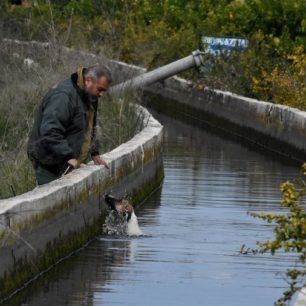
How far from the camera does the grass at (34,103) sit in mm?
16739

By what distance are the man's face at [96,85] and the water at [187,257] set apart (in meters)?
1.37

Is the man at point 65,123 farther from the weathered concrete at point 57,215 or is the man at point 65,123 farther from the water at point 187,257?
the water at point 187,257

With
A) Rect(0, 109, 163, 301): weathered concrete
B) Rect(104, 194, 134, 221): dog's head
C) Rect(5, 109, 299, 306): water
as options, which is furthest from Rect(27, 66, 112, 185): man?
Rect(104, 194, 134, 221): dog's head

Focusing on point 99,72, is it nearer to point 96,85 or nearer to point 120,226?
point 96,85

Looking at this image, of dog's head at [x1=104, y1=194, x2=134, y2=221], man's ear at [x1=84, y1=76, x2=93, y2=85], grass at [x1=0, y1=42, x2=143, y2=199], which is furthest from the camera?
grass at [x1=0, y1=42, x2=143, y2=199]

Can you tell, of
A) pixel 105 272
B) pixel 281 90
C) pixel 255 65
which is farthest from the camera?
pixel 255 65

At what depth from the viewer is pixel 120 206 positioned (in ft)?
46.8

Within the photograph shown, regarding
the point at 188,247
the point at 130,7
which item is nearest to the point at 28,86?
the point at 188,247

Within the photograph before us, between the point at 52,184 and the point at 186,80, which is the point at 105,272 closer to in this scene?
the point at 52,184

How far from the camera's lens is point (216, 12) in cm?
3547

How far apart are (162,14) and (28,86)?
21118 mm

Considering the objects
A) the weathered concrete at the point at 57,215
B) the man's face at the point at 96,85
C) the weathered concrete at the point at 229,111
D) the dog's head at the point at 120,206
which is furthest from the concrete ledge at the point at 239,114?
the man's face at the point at 96,85

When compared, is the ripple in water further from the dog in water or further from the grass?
the grass

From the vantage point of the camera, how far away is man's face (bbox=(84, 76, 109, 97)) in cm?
1254
